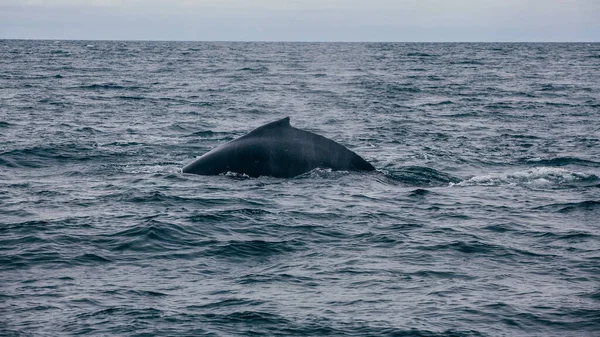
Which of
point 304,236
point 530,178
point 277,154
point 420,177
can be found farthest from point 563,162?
point 304,236

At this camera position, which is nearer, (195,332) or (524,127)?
(195,332)

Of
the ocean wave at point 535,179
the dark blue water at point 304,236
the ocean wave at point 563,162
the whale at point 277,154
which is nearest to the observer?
the dark blue water at point 304,236

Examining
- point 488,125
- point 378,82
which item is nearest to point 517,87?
point 378,82

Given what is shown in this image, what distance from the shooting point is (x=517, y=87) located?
50188mm

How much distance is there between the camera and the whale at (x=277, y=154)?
53.0 ft

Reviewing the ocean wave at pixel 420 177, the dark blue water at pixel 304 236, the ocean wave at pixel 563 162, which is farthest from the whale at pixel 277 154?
the ocean wave at pixel 563 162

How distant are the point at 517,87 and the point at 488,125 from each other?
21340 mm

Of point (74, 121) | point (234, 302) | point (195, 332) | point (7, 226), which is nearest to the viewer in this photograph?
point (195, 332)

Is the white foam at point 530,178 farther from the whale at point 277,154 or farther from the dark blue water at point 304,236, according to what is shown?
the whale at point 277,154

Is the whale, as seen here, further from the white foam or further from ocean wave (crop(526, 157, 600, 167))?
ocean wave (crop(526, 157, 600, 167))

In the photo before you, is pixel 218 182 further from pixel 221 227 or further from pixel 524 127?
pixel 524 127

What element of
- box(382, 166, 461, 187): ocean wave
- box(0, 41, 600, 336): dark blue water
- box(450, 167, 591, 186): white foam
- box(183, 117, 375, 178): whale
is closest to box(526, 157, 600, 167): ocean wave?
box(0, 41, 600, 336): dark blue water

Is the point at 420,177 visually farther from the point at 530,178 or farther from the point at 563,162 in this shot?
the point at 563,162

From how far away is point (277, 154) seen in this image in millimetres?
16328
